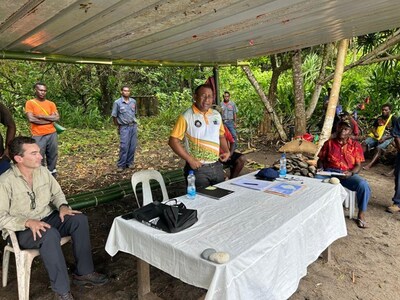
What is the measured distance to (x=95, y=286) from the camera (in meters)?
2.71

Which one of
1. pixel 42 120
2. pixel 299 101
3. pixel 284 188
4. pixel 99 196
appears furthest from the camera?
pixel 299 101

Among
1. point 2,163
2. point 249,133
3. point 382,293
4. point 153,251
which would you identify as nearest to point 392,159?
point 249,133

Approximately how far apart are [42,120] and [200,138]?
3.36m

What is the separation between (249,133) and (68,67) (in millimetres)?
8048

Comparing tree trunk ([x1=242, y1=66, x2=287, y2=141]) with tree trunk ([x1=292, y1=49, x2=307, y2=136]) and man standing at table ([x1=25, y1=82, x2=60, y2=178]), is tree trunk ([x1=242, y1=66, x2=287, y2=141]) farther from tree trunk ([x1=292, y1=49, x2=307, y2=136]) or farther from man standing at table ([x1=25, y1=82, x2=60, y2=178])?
man standing at table ([x1=25, y1=82, x2=60, y2=178])

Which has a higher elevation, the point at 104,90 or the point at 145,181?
the point at 104,90

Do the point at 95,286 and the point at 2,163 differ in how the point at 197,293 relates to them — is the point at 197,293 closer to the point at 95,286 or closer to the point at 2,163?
the point at 95,286

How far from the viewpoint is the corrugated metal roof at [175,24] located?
7.61 feet

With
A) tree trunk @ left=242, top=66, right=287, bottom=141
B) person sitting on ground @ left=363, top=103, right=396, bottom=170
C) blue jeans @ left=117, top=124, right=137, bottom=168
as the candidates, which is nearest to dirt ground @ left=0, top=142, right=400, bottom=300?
blue jeans @ left=117, top=124, right=137, bottom=168

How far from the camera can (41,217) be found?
8.78 ft

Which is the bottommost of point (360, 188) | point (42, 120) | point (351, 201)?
point (351, 201)

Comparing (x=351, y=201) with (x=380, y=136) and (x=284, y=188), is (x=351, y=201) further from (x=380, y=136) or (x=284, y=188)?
(x=380, y=136)

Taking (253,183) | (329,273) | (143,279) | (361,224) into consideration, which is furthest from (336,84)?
(143,279)

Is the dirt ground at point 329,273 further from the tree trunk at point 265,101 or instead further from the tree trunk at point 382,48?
the tree trunk at point 265,101
